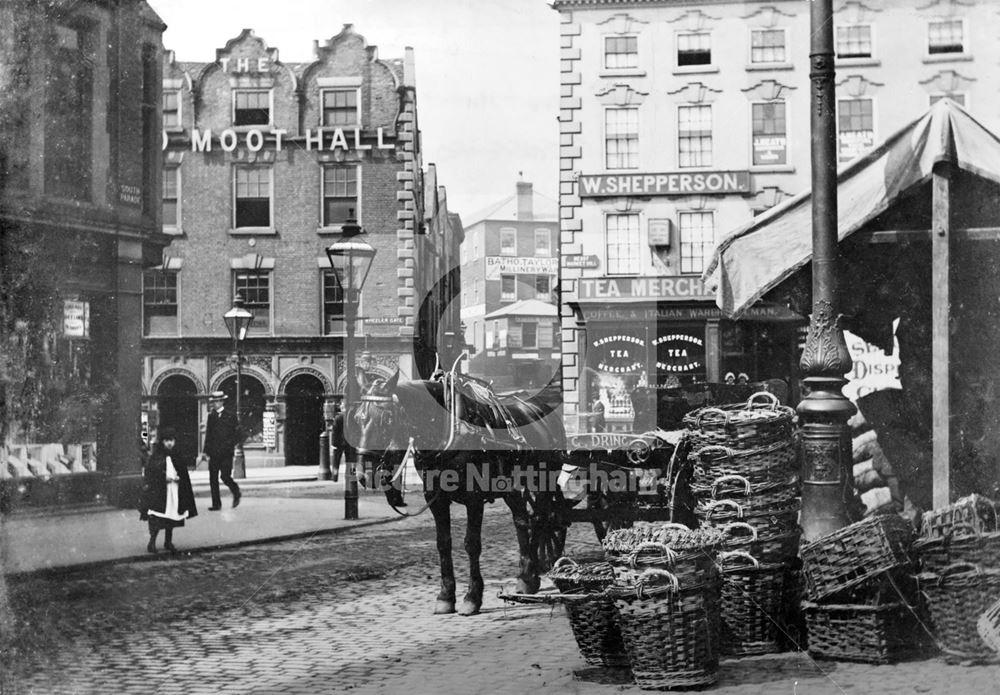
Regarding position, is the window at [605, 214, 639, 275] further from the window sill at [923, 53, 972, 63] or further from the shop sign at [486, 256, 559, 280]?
the window sill at [923, 53, 972, 63]

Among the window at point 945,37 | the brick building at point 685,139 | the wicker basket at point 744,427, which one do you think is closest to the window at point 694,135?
the brick building at point 685,139

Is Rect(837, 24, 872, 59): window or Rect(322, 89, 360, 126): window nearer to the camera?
Rect(837, 24, 872, 59): window

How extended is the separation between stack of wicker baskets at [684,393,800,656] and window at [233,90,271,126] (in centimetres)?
770

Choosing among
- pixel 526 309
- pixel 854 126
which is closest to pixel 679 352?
pixel 526 309

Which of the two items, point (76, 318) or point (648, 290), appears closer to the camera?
point (76, 318)

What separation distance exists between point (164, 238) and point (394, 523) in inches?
204

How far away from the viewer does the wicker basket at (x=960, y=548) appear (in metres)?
5.43

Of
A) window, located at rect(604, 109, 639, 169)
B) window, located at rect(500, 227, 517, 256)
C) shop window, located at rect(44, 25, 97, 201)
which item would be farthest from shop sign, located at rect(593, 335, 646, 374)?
shop window, located at rect(44, 25, 97, 201)

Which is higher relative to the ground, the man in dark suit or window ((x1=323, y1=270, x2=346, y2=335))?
window ((x1=323, y1=270, x2=346, y2=335))

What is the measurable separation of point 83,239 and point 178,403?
2602mm

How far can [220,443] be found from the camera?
42.7ft

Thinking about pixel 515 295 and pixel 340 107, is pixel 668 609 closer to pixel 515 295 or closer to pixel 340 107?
pixel 340 107

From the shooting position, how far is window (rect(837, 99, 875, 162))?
1135 cm

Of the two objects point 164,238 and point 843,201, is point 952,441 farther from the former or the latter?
point 164,238
